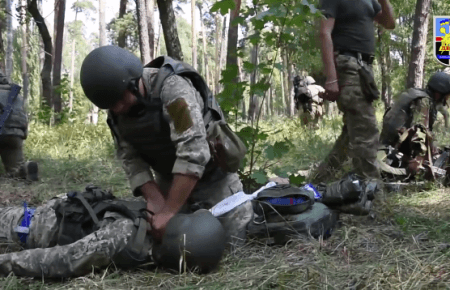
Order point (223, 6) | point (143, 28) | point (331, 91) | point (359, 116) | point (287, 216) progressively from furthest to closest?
point (143, 28), point (359, 116), point (331, 91), point (223, 6), point (287, 216)

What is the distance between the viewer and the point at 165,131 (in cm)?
273

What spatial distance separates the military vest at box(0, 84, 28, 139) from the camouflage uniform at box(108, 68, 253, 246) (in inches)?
104

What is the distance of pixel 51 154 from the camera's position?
6.88 metres

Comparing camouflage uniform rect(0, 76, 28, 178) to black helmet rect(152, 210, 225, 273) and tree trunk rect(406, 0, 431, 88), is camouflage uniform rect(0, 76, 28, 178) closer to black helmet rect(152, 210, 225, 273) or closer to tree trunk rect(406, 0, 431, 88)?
black helmet rect(152, 210, 225, 273)

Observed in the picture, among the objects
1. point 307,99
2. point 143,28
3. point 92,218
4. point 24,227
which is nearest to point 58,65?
point 143,28

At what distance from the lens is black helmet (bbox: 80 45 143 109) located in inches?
95.0

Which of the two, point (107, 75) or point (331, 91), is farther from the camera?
point (331, 91)

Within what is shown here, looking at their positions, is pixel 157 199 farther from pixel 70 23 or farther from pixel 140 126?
pixel 70 23

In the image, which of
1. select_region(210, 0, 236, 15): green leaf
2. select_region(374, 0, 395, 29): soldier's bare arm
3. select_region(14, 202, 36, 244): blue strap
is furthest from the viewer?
select_region(374, 0, 395, 29): soldier's bare arm

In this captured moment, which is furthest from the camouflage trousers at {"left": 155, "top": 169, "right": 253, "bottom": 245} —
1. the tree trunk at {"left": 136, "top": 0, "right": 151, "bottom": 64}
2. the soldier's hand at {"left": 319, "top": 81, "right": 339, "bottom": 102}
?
the tree trunk at {"left": 136, "top": 0, "right": 151, "bottom": 64}

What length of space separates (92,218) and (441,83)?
11.3 feet

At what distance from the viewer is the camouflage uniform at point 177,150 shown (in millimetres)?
2447

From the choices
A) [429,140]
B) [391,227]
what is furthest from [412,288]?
[429,140]

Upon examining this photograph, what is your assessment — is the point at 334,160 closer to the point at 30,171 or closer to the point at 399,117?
the point at 399,117
